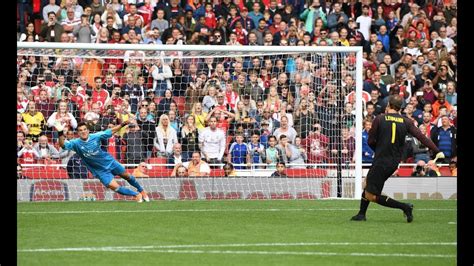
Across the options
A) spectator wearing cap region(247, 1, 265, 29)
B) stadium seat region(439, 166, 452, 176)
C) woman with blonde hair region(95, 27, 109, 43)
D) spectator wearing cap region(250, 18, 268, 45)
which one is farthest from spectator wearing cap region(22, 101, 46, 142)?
stadium seat region(439, 166, 452, 176)

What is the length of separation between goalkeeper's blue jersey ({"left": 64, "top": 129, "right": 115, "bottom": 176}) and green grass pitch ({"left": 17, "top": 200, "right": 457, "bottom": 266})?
86cm

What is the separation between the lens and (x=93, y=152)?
806 inches

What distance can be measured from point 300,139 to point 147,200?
4140 millimetres

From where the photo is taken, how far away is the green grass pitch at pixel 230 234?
39.1ft

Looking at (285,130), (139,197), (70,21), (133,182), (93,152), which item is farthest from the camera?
(70,21)

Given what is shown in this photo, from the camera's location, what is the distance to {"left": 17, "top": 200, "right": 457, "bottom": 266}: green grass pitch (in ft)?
39.1

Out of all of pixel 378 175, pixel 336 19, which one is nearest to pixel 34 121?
pixel 378 175

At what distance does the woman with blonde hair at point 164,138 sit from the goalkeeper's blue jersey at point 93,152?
249 centimetres

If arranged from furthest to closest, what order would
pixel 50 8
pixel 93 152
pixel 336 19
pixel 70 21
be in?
pixel 336 19 → pixel 50 8 → pixel 70 21 → pixel 93 152

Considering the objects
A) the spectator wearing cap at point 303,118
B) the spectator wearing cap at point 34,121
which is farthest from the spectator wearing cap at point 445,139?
the spectator wearing cap at point 34,121

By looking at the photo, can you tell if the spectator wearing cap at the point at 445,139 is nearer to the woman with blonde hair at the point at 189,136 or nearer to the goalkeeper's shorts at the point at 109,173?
the woman with blonde hair at the point at 189,136

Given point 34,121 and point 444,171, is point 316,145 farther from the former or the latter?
point 34,121

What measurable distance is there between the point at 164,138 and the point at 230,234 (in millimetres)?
8803

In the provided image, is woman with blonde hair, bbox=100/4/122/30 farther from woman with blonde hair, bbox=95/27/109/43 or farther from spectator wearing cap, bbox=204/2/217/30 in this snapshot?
spectator wearing cap, bbox=204/2/217/30
